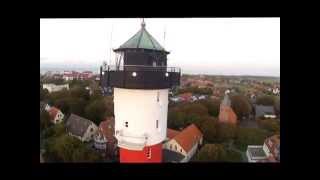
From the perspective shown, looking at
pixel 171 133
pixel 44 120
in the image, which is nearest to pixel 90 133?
pixel 44 120

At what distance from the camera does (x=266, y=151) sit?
10.6 feet

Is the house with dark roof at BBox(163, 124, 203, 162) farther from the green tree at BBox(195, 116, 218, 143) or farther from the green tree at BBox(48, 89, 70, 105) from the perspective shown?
the green tree at BBox(48, 89, 70, 105)

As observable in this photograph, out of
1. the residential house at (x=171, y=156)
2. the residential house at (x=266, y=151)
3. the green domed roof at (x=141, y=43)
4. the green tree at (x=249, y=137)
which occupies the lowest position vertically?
→ the residential house at (x=171, y=156)

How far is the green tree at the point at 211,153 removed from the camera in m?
3.27

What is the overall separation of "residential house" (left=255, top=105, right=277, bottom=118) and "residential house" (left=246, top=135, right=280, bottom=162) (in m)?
0.23

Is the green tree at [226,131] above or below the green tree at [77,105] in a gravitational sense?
below

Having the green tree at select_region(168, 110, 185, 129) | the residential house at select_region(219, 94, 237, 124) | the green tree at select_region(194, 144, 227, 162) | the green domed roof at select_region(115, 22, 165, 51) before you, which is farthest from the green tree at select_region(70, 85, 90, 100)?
the residential house at select_region(219, 94, 237, 124)

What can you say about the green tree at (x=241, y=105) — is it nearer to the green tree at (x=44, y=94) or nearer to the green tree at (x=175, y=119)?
the green tree at (x=175, y=119)

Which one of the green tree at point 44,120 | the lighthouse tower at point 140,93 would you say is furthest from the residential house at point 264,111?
the green tree at point 44,120
